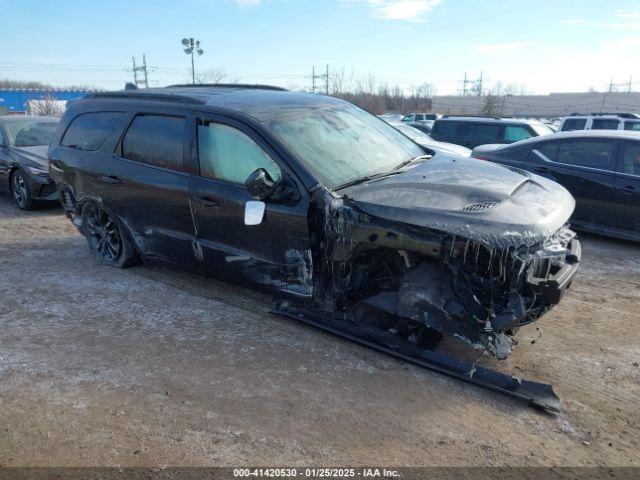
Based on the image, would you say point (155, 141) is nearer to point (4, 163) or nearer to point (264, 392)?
point (264, 392)

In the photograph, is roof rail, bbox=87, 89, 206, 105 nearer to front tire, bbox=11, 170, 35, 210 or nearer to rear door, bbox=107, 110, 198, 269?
rear door, bbox=107, 110, 198, 269

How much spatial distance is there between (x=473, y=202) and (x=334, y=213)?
951mm

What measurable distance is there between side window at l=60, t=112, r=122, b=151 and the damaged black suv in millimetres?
42

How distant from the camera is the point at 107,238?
5.64 m

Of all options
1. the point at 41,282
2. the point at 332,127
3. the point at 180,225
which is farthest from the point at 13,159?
the point at 332,127

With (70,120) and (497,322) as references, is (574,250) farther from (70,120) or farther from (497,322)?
(70,120)

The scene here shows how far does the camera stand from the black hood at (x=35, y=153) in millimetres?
8580

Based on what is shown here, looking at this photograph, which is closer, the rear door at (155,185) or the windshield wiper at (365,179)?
the windshield wiper at (365,179)

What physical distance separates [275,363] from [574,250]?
92.8 inches

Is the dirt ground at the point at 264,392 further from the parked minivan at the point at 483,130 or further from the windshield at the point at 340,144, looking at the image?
the parked minivan at the point at 483,130

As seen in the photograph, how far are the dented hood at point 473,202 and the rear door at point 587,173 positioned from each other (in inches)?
120

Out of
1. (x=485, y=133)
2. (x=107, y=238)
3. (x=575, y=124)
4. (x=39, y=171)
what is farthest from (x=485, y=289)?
(x=575, y=124)

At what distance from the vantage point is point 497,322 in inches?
126

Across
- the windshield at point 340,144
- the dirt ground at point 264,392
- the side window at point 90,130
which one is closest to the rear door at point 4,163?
the side window at point 90,130
